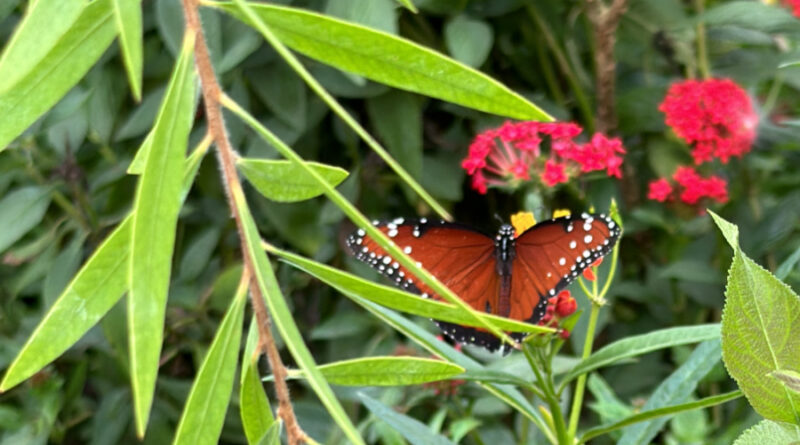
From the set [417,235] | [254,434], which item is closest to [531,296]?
[417,235]

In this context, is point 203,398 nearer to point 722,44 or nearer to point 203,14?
point 203,14

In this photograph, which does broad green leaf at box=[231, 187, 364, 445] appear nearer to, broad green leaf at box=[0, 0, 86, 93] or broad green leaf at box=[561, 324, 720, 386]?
broad green leaf at box=[0, 0, 86, 93]

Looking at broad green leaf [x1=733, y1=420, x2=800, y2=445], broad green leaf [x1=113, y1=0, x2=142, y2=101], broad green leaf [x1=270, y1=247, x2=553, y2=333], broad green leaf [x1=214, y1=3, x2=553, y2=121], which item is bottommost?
broad green leaf [x1=733, y1=420, x2=800, y2=445]

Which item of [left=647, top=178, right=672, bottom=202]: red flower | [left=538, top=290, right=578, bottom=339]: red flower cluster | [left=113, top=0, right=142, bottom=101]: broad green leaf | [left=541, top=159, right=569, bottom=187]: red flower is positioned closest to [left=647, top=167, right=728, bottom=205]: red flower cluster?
[left=647, top=178, right=672, bottom=202]: red flower

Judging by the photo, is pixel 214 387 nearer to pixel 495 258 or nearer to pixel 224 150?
pixel 224 150

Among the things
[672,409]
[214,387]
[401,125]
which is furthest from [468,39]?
[214,387]

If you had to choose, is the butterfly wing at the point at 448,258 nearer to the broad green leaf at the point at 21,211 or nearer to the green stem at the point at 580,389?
the green stem at the point at 580,389
